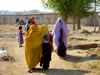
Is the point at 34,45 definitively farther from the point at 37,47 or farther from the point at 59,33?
Result: the point at 59,33

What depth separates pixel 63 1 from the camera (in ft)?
A: 61.5

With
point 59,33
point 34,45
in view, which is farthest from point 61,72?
point 59,33

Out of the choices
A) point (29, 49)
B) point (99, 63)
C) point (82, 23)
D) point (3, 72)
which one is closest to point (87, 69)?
point (99, 63)

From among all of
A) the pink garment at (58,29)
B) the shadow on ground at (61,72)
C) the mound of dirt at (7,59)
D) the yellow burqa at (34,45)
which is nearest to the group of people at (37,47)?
the yellow burqa at (34,45)

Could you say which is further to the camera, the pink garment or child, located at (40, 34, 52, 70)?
the pink garment

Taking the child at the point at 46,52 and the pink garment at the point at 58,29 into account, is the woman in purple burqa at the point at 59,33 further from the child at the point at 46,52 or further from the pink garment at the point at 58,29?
the child at the point at 46,52

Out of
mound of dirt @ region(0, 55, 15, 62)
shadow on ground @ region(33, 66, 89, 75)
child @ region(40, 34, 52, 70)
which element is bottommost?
mound of dirt @ region(0, 55, 15, 62)

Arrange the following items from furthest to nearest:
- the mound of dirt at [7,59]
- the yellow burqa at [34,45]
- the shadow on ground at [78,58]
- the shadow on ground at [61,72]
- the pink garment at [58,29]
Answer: the mound of dirt at [7,59], the pink garment at [58,29], the shadow on ground at [78,58], the yellow burqa at [34,45], the shadow on ground at [61,72]

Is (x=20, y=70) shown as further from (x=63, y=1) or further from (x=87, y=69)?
(x=63, y=1)

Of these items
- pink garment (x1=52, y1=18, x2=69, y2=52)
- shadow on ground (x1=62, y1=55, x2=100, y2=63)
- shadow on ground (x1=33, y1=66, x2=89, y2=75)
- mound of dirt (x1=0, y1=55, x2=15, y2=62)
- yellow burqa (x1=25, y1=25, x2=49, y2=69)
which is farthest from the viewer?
mound of dirt (x1=0, y1=55, x2=15, y2=62)

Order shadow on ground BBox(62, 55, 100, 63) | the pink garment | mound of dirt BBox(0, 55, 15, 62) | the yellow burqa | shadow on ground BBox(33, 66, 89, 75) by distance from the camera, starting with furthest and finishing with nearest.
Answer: mound of dirt BBox(0, 55, 15, 62) < the pink garment < shadow on ground BBox(62, 55, 100, 63) < the yellow burqa < shadow on ground BBox(33, 66, 89, 75)

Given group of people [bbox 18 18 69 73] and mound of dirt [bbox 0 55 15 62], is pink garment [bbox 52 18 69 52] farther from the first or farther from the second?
mound of dirt [bbox 0 55 15 62]

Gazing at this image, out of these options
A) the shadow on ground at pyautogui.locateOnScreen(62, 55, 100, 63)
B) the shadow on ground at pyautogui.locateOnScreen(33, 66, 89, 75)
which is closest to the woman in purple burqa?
the shadow on ground at pyautogui.locateOnScreen(62, 55, 100, 63)

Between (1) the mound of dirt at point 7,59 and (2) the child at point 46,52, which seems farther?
(1) the mound of dirt at point 7,59
